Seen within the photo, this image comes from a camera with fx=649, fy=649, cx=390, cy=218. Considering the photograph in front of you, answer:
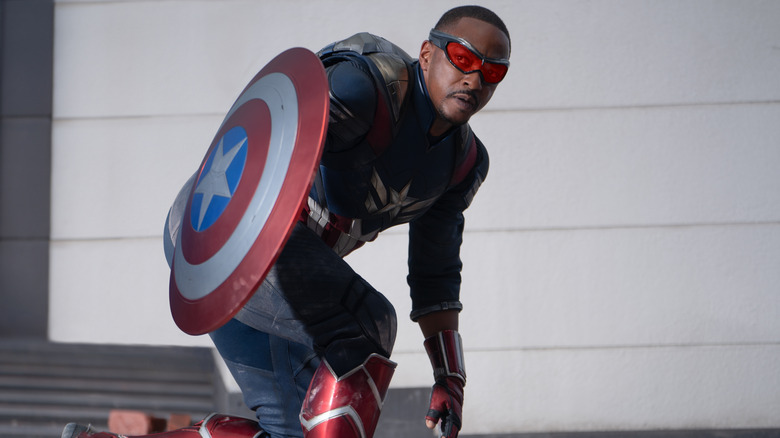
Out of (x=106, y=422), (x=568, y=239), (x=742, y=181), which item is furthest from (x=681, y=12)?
(x=106, y=422)

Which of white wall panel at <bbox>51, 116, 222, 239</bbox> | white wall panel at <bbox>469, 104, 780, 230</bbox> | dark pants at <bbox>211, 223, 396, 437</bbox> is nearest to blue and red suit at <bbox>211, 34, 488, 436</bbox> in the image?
dark pants at <bbox>211, 223, 396, 437</bbox>

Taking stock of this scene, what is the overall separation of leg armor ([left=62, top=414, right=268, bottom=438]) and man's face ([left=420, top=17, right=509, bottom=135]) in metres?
0.66

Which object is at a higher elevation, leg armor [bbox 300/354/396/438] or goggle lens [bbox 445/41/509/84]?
goggle lens [bbox 445/41/509/84]

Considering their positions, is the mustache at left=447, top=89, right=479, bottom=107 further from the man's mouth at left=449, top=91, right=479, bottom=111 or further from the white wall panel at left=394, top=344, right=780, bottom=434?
the white wall panel at left=394, top=344, right=780, bottom=434

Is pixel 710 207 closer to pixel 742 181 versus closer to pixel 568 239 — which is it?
pixel 742 181

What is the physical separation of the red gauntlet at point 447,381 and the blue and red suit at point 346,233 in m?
0.24

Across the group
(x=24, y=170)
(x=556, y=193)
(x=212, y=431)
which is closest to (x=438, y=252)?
(x=212, y=431)

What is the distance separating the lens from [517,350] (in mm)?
2428

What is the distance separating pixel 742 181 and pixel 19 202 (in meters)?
2.75

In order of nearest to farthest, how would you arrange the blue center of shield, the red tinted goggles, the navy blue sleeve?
the blue center of shield, the red tinted goggles, the navy blue sleeve

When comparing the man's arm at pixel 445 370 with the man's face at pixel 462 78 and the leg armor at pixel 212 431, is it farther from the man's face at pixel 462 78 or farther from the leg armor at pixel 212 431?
the man's face at pixel 462 78

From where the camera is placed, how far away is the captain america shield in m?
0.83

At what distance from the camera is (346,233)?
1233 millimetres

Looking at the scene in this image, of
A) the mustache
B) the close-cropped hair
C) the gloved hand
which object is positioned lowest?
the gloved hand
